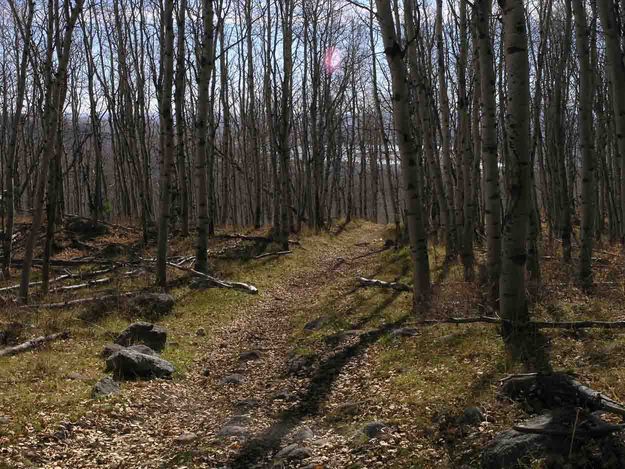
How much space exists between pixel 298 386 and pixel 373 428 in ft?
5.90

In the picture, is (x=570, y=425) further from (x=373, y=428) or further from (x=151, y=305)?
(x=151, y=305)

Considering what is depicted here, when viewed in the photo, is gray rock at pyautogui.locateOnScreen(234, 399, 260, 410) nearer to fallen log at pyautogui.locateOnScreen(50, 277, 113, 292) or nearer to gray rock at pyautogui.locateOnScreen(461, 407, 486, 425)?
gray rock at pyautogui.locateOnScreen(461, 407, 486, 425)

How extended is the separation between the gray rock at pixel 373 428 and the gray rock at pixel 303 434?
1.70 ft

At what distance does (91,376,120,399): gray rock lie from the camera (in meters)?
5.73

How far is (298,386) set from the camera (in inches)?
247

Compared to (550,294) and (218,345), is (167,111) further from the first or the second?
(550,294)

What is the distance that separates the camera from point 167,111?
11.8m

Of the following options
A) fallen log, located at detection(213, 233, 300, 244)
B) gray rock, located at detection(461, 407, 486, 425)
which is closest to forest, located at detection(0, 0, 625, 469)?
gray rock, located at detection(461, 407, 486, 425)

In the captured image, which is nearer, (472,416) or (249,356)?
(472,416)

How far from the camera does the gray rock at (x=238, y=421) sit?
5.27 metres

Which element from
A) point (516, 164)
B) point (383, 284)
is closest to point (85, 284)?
point (383, 284)

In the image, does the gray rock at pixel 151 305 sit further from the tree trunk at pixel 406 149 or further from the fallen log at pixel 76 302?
the tree trunk at pixel 406 149

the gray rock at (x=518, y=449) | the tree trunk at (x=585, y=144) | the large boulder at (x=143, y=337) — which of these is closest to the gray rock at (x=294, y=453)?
the gray rock at (x=518, y=449)

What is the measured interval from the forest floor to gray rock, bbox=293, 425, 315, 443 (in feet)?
0.06
